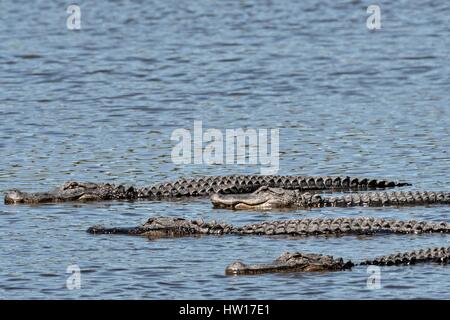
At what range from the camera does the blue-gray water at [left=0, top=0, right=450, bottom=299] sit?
13352 millimetres

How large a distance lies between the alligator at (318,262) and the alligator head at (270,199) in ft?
11.0

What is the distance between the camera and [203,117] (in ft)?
76.2

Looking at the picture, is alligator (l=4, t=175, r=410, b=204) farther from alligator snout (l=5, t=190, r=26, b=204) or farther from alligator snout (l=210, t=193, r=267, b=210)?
alligator snout (l=210, t=193, r=267, b=210)

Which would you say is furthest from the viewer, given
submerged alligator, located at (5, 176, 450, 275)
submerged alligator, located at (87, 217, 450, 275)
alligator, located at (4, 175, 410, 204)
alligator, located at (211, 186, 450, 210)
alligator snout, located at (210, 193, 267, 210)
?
alligator, located at (4, 175, 410, 204)

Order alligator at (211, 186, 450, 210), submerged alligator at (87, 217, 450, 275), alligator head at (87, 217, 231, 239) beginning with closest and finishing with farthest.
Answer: submerged alligator at (87, 217, 450, 275) < alligator head at (87, 217, 231, 239) < alligator at (211, 186, 450, 210)

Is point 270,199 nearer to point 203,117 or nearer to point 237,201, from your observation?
point 237,201

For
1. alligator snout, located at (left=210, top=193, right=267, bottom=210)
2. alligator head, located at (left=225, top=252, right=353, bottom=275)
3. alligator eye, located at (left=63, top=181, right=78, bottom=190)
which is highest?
alligator eye, located at (left=63, top=181, right=78, bottom=190)

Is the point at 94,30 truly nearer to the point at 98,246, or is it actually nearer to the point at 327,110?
the point at 327,110

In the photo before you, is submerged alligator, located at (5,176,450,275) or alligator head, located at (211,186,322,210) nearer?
submerged alligator, located at (5,176,450,275)

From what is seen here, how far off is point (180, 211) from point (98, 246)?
2.30 metres

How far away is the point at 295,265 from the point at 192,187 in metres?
4.45

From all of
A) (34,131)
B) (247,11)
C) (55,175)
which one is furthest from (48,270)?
(247,11)

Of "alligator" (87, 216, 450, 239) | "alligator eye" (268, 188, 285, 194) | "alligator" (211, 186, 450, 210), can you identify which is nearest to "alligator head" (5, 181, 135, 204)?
"alligator" (211, 186, 450, 210)

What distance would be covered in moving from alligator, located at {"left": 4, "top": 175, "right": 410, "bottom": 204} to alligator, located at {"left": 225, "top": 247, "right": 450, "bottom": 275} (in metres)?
4.21
